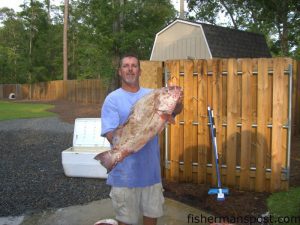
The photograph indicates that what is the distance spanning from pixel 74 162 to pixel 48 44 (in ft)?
163

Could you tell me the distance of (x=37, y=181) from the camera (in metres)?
6.88

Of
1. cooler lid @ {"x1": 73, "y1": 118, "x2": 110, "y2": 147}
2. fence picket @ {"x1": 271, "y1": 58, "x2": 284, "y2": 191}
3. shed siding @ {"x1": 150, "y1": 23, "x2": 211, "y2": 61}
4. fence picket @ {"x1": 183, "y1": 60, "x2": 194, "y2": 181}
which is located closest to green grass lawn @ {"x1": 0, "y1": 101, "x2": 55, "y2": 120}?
shed siding @ {"x1": 150, "y1": 23, "x2": 211, "y2": 61}

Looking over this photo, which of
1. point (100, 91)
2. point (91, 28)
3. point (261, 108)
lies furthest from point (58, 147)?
point (100, 91)

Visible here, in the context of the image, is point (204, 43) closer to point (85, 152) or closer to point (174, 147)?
point (174, 147)

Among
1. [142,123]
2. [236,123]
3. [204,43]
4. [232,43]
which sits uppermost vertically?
[232,43]

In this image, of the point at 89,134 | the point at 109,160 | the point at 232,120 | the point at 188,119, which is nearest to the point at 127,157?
the point at 109,160

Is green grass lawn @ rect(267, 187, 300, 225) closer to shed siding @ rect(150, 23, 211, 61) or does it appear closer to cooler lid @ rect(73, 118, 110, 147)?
cooler lid @ rect(73, 118, 110, 147)

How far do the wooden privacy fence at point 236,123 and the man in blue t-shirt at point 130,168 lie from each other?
271 cm

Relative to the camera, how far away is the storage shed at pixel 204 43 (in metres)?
14.9

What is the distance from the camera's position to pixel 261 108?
18.8 ft

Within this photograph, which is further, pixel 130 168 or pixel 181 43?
pixel 181 43

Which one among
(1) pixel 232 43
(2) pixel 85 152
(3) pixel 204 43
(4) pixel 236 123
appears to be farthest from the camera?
(1) pixel 232 43

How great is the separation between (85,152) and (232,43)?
34.6 feet

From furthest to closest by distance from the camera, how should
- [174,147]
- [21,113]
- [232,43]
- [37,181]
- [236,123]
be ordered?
[21,113] < [232,43] < [37,181] < [174,147] < [236,123]
